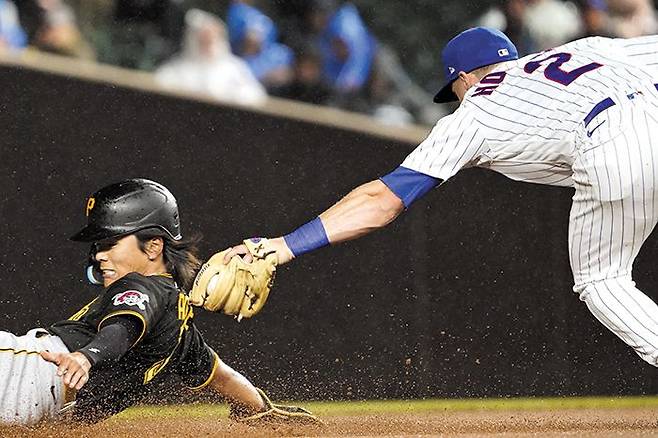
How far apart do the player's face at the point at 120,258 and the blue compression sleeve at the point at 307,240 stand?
970 millimetres

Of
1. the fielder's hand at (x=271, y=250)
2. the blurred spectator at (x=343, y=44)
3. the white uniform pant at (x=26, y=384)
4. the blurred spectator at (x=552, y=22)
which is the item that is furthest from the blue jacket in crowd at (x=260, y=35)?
the fielder's hand at (x=271, y=250)

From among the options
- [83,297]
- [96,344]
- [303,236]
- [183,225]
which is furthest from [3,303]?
[303,236]

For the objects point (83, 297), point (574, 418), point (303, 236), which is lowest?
point (574, 418)

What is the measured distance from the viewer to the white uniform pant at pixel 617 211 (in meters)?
3.57

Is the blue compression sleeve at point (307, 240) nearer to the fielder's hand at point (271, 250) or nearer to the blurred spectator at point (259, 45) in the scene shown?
the fielder's hand at point (271, 250)

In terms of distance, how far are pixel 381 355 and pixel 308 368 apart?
1.46 feet

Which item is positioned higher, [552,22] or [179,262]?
[552,22]

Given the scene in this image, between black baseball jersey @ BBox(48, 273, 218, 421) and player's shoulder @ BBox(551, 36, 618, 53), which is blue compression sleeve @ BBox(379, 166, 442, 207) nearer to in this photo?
player's shoulder @ BBox(551, 36, 618, 53)

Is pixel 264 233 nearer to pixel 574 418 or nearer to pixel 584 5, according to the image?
pixel 574 418

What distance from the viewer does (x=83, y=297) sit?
17.7 feet

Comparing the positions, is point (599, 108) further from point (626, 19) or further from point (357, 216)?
point (626, 19)

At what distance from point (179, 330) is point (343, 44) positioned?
8.90 ft

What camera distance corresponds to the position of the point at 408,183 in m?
3.47

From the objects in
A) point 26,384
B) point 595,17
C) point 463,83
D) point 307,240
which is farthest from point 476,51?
point 595,17
